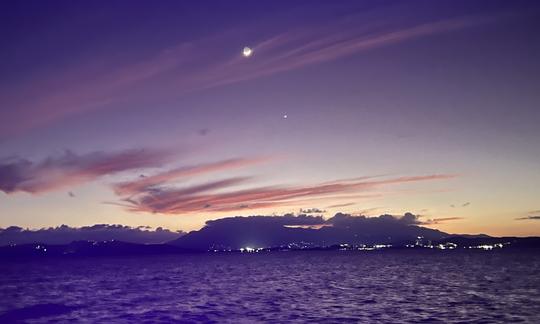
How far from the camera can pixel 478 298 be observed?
258 feet

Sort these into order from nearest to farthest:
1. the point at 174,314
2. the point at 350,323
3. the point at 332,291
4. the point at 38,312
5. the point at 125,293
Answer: the point at 350,323 → the point at 174,314 → the point at 38,312 → the point at 332,291 → the point at 125,293

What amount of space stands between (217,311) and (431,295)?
4131cm

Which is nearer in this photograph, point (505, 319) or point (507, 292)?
point (505, 319)

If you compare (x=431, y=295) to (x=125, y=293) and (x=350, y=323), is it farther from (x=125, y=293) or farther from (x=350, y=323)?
Answer: (x=125, y=293)

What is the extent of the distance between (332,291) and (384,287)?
14758mm

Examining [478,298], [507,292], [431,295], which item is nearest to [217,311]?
[431,295]

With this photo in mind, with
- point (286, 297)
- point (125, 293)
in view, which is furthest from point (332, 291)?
point (125, 293)

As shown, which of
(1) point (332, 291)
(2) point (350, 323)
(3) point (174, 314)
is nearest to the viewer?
(2) point (350, 323)

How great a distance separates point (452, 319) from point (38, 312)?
6639cm

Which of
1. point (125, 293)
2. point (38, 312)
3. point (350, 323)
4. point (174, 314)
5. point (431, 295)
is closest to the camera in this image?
point (350, 323)

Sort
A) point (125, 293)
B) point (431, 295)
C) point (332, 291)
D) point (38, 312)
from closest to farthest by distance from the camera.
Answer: point (38, 312)
point (431, 295)
point (332, 291)
point (125, 293)

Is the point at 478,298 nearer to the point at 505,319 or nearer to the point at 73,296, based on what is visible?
the point at 505,319

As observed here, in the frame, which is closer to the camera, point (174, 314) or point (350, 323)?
point (350, 323)

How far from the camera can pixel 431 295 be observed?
83.2 m
